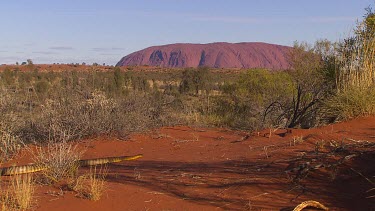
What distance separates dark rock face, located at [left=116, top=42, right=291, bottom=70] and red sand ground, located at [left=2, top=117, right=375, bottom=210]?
82.3 meters

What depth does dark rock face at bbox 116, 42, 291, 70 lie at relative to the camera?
94.3 metres

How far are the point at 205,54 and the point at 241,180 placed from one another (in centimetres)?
9565

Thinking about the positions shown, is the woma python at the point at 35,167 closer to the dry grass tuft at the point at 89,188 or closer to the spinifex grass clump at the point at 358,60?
the dry grass tuft at the point at 89,188

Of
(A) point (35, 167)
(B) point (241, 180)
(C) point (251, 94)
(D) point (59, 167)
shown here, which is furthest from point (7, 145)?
(C) point (251, 94)

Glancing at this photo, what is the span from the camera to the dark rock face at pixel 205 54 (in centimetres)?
9431

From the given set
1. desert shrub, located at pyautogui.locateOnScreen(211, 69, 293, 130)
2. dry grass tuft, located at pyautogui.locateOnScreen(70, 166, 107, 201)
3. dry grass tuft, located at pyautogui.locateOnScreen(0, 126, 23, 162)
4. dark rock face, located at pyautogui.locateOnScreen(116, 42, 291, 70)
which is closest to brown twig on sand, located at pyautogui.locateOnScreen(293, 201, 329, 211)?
dry grass tuft, located at pyautogui.locateOnScreen(70, 166, 107, 201)

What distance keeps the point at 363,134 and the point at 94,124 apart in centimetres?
625

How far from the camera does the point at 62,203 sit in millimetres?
5660

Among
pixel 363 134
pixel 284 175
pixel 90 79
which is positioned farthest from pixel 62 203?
pixel 90 79

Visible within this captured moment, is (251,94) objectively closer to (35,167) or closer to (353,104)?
(353,104)

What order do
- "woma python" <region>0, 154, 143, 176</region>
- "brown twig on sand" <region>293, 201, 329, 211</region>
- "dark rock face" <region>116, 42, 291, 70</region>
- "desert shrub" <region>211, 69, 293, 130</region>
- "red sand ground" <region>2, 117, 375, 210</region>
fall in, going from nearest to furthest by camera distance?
1. "brown twig on sand" <region>293, 201, 329, 211</region>
2. "red sand ground" <region>2, 117, 375, 210</region>
3. "woma python" <region>0, 154, 143, 176</region>
4. "desert shrub" <region>211, 69, 293, 130</region>
5. "dark rock face" <region>116, 42, 291, 70</region>

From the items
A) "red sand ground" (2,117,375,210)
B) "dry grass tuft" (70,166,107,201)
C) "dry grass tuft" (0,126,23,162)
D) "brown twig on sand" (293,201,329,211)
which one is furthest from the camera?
"dry grass tuft" (0,126,23,162)

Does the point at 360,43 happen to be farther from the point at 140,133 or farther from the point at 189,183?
the point at 189,183

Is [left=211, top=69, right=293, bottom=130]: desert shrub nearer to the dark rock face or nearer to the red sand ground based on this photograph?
the red sand ground
